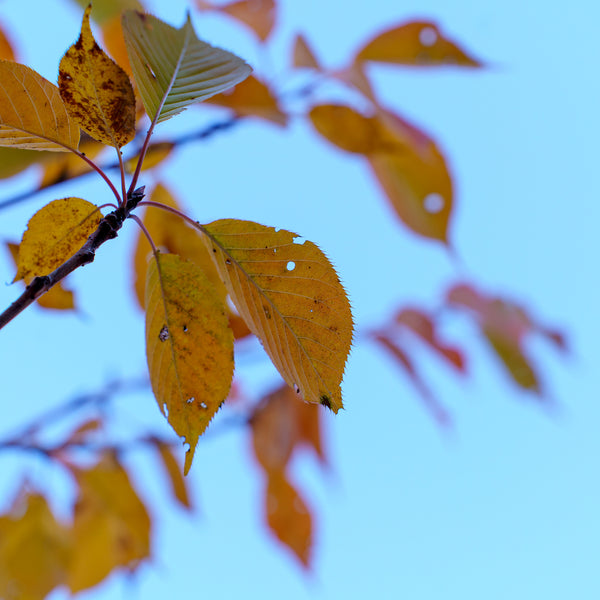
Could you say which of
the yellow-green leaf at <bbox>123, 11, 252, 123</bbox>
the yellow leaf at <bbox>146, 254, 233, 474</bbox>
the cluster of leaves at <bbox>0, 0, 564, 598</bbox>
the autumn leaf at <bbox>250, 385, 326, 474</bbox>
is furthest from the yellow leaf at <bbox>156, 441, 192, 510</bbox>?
the yellow-green leaf at <bbox>123, 11, 252, 123</bbox>

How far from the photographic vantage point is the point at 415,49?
79 centimetres

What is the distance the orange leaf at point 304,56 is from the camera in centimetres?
80

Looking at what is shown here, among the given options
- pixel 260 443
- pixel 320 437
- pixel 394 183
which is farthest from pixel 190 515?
pixel 394 183

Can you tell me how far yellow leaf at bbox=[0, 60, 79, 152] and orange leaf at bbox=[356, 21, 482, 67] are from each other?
21.7 inches

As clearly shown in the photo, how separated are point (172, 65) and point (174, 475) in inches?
34.7

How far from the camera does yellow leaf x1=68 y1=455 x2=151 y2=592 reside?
3.29 feet

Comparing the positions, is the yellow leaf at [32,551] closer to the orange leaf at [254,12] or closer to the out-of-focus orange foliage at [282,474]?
the out-of-focus orange foliage at [282,474]

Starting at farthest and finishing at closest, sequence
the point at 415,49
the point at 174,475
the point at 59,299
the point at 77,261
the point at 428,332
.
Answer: the point at 428,332
the point at 174,475
the point at 415,49
the point at 59,299
the point at 77,261

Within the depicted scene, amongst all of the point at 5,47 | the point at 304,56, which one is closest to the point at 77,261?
the point at 5,47

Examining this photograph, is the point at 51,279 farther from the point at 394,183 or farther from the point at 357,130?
the point at 394,183

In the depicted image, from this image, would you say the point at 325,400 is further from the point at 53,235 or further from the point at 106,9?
the point at 106,9

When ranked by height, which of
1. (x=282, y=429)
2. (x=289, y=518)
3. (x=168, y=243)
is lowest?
(x=289, y=518)

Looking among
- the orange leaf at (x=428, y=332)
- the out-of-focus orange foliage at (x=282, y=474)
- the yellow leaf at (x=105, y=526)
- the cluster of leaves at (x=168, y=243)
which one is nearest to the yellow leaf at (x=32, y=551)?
the yellow leaf at (x=105, y=526)

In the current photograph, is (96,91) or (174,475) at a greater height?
(96,91)
